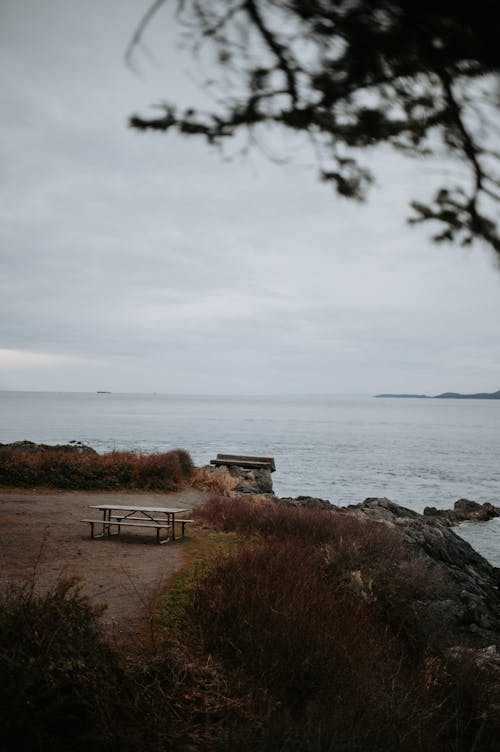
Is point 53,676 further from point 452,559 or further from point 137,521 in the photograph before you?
point 452,559

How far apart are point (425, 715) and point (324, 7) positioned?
4.89m

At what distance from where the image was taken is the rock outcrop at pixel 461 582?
30.5 feet

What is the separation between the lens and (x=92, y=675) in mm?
4066

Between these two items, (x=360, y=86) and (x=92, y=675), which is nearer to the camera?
(x=360, y=86)

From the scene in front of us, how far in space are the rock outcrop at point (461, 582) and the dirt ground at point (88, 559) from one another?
187 inches

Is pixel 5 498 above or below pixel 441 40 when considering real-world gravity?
below

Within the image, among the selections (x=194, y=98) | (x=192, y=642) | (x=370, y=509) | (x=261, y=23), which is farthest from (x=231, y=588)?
(x=370, y=509)


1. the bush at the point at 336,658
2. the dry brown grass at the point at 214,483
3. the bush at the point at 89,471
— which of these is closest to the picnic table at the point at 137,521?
the bush at the point at 336,658

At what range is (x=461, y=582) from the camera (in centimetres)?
1241

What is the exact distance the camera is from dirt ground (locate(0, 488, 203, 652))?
19.1ft

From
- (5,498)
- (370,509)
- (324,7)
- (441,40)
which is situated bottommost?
(370,509)

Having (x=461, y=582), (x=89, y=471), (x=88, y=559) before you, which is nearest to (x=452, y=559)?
(x=461, y=582)

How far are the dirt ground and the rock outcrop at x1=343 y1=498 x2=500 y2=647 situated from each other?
4750mm

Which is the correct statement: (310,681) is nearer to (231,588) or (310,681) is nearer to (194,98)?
(231,588)
